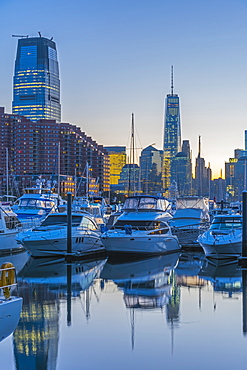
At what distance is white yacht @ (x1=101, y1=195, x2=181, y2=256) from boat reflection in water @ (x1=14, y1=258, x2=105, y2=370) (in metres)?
1.38

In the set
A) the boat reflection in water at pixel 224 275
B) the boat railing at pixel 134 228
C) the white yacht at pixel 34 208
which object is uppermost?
the white yacht at pixel 34 208

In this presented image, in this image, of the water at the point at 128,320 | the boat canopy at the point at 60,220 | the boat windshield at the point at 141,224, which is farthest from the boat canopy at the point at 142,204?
the water at the point at 128,320

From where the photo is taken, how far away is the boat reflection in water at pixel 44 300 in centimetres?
1144

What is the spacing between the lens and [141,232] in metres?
28.5

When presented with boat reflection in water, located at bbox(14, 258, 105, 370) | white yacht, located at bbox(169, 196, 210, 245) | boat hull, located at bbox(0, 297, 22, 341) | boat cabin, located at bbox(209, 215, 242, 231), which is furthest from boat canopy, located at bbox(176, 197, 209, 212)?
boat hull, located at bbox(0, 297, 22, 341)

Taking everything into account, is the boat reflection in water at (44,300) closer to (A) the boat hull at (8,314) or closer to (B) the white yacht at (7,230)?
(A) the boat hull at (8,314)

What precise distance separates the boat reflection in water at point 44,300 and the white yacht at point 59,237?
2.18ft

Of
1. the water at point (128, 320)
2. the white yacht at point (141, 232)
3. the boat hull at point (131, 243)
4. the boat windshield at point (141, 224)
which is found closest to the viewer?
the water at point (128, 320)

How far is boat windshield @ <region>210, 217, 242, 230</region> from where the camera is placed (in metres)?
29.6

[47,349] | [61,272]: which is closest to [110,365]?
[47,349]

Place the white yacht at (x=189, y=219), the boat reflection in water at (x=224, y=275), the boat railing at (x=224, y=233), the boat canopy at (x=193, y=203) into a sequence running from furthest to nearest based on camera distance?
the boat canopy at (x=193, y=203) < the white yacht at (x=189, y=219) < the boat railing at (x=224, y=233) < the boat reflection in water at (x=224, y=275)

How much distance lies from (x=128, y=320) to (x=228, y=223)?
15.9 meters

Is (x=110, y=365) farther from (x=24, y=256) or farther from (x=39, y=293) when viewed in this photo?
(x=24, y=256)

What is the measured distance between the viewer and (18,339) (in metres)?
12.4
